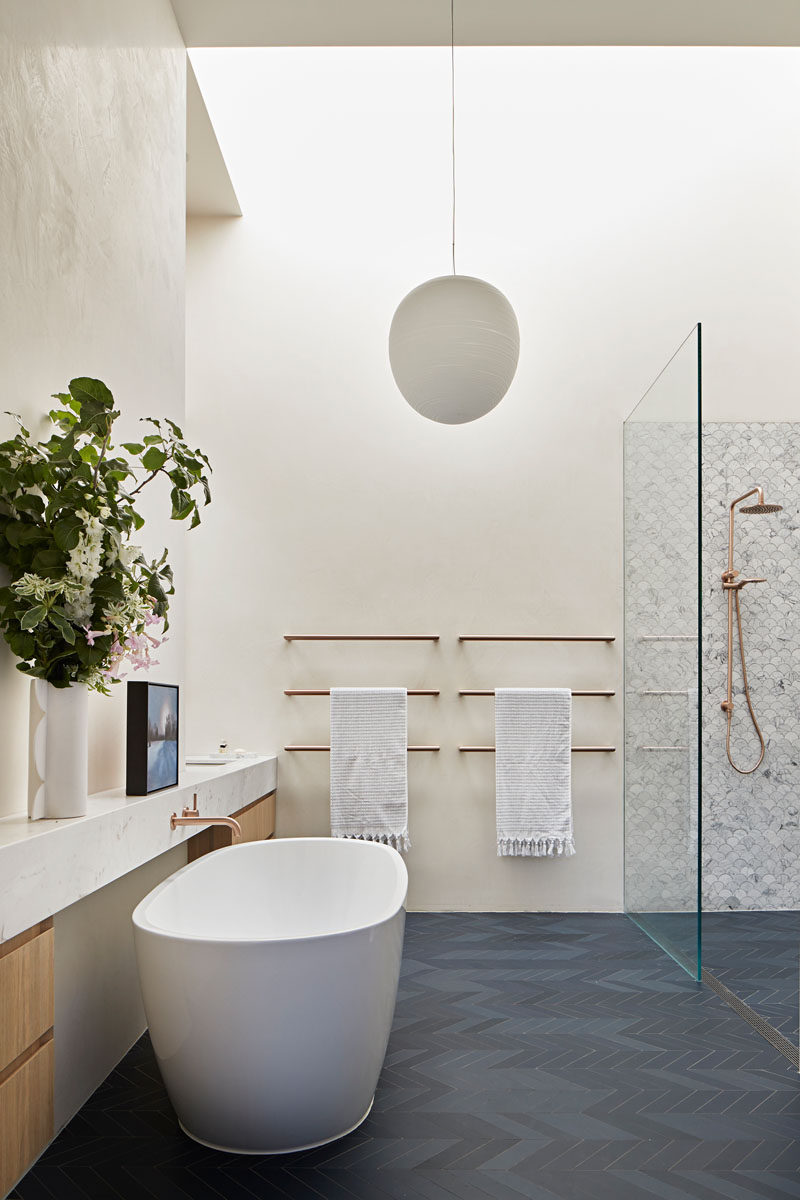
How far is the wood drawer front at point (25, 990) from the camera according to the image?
185 centimetres

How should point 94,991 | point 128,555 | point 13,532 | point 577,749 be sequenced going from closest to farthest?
point 13,532 → point 128,555 → point 94,991 → point 577,749

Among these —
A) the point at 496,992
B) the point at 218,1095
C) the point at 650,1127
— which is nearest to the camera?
the point at 218,1095

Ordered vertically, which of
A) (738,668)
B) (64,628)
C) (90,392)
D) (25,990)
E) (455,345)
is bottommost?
(25,990)

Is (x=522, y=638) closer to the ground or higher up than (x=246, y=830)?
higher up

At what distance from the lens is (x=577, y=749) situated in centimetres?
458

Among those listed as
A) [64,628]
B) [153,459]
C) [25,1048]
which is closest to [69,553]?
[64,628]

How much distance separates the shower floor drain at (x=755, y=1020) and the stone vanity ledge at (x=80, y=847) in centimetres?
178

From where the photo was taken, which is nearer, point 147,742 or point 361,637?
point 147,742

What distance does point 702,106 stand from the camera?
4.82 meters

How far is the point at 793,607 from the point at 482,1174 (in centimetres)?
323

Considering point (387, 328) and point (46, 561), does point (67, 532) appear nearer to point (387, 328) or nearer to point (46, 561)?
point (46, 561)

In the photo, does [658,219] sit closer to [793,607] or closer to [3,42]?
[793,607]

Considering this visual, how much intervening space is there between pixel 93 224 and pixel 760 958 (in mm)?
3353

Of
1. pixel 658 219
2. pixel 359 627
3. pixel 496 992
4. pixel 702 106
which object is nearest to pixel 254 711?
pixel 359 627
